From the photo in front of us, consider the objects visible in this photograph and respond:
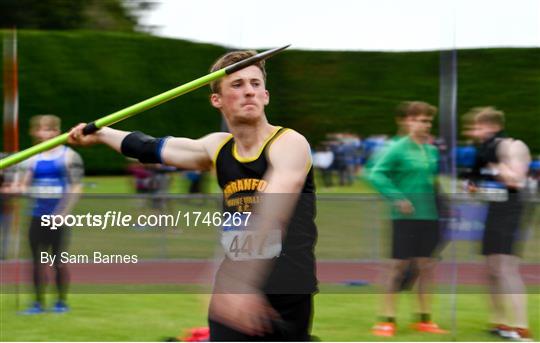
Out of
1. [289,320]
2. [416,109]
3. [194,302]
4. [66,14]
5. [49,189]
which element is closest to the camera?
[289,320]

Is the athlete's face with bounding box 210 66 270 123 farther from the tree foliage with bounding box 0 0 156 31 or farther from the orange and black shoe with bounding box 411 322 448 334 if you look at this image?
the tree foliage with bounding box 0 0 156 31

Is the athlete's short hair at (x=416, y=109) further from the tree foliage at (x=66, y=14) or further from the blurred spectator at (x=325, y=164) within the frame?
the tree foliage at (x=66, y=14)

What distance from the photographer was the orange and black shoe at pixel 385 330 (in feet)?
21.0

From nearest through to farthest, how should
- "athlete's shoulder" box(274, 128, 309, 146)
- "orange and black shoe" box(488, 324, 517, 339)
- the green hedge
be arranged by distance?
1. "athlete's shoulder" box(274, 128, 309, 146)
2. "orange and black shoe" box(488, 324, 517, 339)
3. the green hedge

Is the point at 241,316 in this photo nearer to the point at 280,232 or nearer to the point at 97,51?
the point at 280,232

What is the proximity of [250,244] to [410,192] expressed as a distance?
3.15 metres

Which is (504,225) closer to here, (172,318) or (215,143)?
(172,318)

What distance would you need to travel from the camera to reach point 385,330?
6.43 meters

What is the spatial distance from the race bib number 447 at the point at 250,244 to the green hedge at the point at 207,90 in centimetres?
1829

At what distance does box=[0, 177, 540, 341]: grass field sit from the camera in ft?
21.2

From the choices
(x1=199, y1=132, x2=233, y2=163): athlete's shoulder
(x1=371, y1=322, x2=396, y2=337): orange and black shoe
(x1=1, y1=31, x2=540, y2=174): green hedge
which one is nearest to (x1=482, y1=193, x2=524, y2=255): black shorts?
(x1=371, y1=322, x2=396, y2=337): orange and black shoe

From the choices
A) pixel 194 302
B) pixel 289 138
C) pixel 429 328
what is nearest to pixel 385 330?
pixel 429 328

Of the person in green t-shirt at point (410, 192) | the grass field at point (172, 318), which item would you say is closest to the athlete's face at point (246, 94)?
the grass field at point (172, 318)

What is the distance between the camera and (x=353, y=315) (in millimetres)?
7121
